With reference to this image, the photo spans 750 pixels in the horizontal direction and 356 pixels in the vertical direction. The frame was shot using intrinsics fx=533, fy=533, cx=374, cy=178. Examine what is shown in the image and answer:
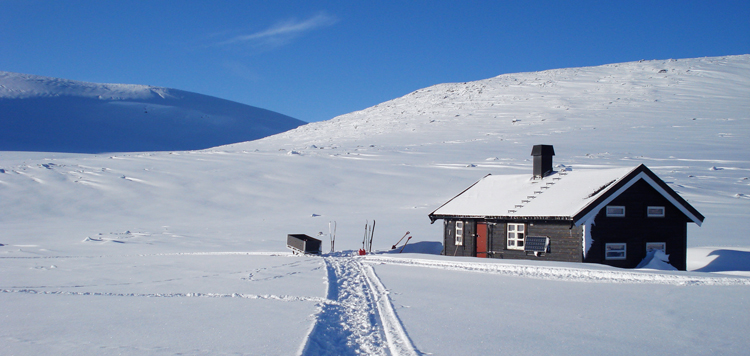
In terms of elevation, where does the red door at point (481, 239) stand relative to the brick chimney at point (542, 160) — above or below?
below

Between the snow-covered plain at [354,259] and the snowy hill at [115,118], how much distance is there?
60710mm

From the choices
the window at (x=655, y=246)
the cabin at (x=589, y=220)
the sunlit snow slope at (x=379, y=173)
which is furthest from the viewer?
the sunlit snow slope at (x=379, y=173)

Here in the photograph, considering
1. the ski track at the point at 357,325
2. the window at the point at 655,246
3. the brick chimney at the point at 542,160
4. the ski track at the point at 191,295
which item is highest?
the brick chimney at the point at 542,160

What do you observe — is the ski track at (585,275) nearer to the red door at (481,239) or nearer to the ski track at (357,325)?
the red door at (481,239)

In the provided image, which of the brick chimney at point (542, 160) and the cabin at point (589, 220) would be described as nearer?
the cabin at point (589, 220)

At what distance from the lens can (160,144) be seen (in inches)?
4532

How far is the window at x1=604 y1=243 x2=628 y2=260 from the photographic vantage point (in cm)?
1755

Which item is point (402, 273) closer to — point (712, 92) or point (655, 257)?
point (655, 257)

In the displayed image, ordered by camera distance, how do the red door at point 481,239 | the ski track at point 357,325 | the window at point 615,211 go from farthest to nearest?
the red door at point 481,239 < the window at point 615,211 < the ski track at point 357,325

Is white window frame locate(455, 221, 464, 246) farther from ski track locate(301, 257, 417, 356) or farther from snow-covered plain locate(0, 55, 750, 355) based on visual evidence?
ski track locate(301, 257, 417, 356)

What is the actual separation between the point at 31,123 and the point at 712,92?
12837 cm

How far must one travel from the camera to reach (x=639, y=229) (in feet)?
59.4

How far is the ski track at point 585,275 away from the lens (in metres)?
12.1

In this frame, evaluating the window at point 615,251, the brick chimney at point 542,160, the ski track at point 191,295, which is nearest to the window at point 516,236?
the window at point 615,251
